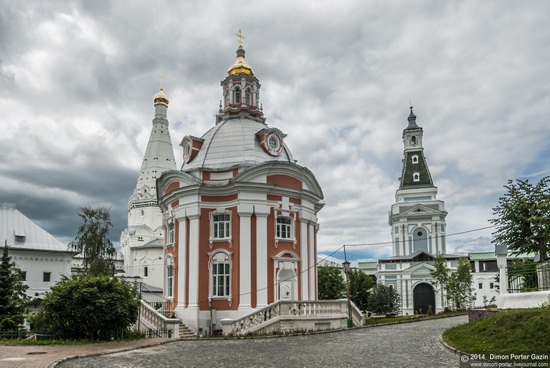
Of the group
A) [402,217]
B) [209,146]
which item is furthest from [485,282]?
[209,146]

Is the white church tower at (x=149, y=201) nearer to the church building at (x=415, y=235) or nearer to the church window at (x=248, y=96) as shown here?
the church building at (x=415, y=235)

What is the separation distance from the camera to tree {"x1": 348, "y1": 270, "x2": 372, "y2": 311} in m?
55.2

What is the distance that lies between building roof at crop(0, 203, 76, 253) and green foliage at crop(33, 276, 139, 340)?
25504mm

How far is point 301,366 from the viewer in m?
13.4

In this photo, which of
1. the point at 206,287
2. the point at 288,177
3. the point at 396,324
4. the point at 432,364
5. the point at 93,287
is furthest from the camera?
the point at 288,177

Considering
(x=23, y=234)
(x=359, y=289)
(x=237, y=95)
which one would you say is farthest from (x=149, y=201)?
(x=237, y=95)

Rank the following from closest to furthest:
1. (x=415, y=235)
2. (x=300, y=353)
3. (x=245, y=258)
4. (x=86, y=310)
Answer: (x=300, y=353), (x=86, y=310), (x=245, y=258), (x=415, y=235)

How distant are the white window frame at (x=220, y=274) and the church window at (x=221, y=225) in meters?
1.00

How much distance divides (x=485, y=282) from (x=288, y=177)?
140ft

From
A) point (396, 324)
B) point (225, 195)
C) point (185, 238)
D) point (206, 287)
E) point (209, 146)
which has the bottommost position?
point (396, 324)

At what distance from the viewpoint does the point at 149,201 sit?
74.2 m

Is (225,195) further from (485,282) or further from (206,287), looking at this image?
(485,282)

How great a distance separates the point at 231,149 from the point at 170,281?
29.1ft

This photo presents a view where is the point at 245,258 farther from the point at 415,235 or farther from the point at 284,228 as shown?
the point at 415,235
